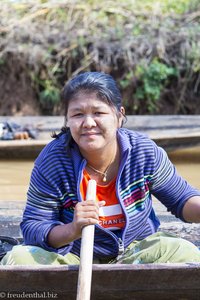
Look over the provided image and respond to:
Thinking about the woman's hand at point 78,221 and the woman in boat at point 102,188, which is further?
the woman in boat at point 102,188

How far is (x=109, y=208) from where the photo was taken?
219cm

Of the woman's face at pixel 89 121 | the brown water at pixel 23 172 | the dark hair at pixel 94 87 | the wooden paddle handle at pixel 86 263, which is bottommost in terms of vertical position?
the brown water at pixel 23 172

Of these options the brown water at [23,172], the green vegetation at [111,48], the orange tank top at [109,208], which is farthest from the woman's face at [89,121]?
the green vegetation at [111,48]

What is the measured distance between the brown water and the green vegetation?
1.51 metres

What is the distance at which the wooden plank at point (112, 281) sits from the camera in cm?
193

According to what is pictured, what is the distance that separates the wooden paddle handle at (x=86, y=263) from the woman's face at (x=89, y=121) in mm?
180

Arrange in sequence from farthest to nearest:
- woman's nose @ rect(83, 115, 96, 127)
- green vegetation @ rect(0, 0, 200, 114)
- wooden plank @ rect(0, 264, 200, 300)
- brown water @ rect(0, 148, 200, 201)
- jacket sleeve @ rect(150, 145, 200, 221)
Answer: green vegetation @ rect(0, 0, 200, 114)
brown water @ rect(0, 148, 200, 201)
jacket sleeve @ rect(150, 145, 200, 221)
woman's nose @ rect(83, 115, 96, 127)
wooden plank @ rect(0, 264, 200, 300)

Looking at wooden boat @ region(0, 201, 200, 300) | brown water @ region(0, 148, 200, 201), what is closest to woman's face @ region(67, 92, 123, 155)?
wooden boat @ region(0, 201, 200, 300)

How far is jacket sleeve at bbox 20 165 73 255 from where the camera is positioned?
2143mm

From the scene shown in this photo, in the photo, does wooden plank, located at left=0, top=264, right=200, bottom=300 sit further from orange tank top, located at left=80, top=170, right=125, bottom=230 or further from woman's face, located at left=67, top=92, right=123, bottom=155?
woman's face, located at left=67, top=92, right=123, bottom=155

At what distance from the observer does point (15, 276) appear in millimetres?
1935

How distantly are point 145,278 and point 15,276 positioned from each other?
1.23 feet

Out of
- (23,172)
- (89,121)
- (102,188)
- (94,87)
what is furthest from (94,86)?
(23,172)

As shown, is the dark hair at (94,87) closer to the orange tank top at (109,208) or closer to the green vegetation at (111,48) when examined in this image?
the orange tank top at (109,208)
